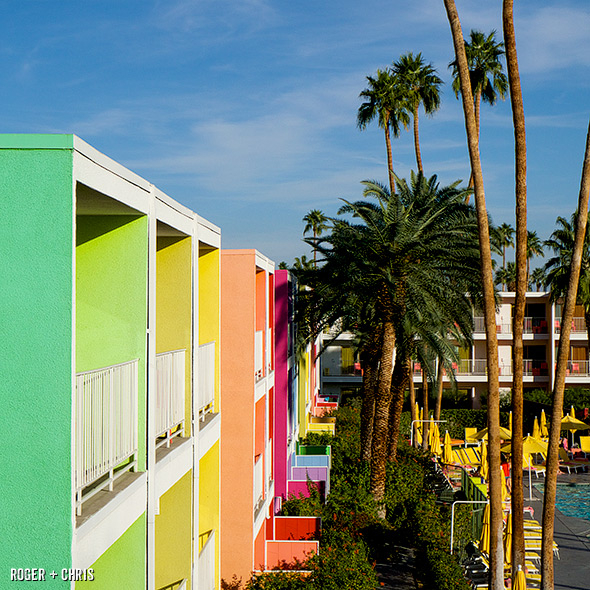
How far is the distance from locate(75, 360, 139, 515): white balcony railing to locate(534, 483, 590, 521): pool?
2411cm

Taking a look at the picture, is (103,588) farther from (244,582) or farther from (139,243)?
(244,582)

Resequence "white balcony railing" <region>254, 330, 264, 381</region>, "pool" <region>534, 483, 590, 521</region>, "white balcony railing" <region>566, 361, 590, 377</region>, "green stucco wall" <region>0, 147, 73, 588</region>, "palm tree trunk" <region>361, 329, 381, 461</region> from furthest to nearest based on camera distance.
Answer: "white balcony railing" <region>566, 361, 590, 377</region>, "pool" <region>534, 483, 590, 521</region>, "palm tree trunk" <region>361, 329, 381, 461</region>, "white balcony railing" <region>254, 330, 264, 381</region>, "green stucco wall" <region>0, 147, 73, 588</region>

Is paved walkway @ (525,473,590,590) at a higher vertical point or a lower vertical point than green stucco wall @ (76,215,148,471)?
lower

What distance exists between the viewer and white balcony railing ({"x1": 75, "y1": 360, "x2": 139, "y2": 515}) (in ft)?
17.3

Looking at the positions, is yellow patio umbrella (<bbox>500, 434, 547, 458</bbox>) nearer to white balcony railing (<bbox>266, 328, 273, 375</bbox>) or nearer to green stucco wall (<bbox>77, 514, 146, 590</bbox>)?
white balcony railing (<bbox>266, 328, 273, 375</bbox>)

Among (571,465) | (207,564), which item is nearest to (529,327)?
(571,465)

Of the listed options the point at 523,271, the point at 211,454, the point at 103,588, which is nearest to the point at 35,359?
the point at 103,588

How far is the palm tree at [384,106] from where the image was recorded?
1597 inches

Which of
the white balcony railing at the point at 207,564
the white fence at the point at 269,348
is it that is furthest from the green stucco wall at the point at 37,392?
the white fence at the point at 269,348

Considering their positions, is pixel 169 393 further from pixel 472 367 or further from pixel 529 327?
pixel 529 327

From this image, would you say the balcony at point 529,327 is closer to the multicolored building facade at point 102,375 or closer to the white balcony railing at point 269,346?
the white balcony railing at point 269,346

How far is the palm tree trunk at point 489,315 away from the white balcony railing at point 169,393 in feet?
27.0

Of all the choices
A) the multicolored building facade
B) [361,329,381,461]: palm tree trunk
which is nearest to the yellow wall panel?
the multicolored building facade

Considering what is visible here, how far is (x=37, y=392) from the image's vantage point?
15.0ft
